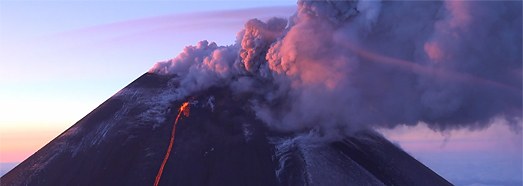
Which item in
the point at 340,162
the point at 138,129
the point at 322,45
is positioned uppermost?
the point at 322,45

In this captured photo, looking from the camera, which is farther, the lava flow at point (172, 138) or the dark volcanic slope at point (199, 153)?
the dark volcanic slope at point (199, 153)

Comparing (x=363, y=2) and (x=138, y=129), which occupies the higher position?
(x=363, y=2)

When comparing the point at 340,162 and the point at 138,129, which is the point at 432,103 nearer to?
the point at 340,162

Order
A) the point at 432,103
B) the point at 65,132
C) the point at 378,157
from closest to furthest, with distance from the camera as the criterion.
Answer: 1. the point at 432,103
2. the point at 378,157
3. the point at 65,132

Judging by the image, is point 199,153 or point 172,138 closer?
point 199,153

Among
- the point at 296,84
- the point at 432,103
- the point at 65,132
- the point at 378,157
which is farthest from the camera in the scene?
the point at 65,132

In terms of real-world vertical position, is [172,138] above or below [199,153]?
above

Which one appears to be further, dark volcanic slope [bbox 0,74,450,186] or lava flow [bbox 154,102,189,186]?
dark volcanic slope [bbox 0,74,450,186]

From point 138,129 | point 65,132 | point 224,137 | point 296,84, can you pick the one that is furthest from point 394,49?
point 65,132
